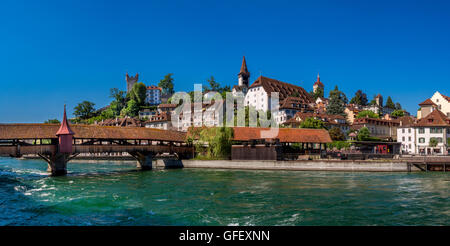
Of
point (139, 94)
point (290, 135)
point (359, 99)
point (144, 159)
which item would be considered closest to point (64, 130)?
point (144, 159)

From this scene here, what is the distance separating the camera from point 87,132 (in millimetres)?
34281

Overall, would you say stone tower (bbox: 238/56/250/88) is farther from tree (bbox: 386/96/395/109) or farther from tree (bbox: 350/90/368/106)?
tree (bbox: 386/96/395/109)

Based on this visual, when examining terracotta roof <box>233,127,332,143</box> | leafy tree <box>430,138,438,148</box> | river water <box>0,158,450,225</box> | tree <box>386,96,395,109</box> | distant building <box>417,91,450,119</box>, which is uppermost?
tree <box>386,96,395,109</box>

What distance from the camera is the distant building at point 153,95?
120 meters

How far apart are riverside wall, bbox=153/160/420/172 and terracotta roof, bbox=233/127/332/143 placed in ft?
17.3

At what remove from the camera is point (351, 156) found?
37938 millimetres

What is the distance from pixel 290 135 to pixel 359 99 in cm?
9051

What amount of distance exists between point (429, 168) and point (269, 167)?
15.7 meters

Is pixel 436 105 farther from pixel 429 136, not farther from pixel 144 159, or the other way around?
pixel 144 159

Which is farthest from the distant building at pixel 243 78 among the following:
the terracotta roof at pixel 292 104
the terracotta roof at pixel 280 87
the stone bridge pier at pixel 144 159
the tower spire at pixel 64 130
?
the tower spire at pixel 64 130

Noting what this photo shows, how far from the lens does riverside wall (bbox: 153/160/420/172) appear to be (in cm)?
3275

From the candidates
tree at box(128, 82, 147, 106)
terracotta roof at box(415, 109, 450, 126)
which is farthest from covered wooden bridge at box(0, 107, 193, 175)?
tree at box(128, 82, 147, 106)

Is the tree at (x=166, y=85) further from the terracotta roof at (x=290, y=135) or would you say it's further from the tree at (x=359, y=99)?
the terracotta roof at (x=290, y=135)
